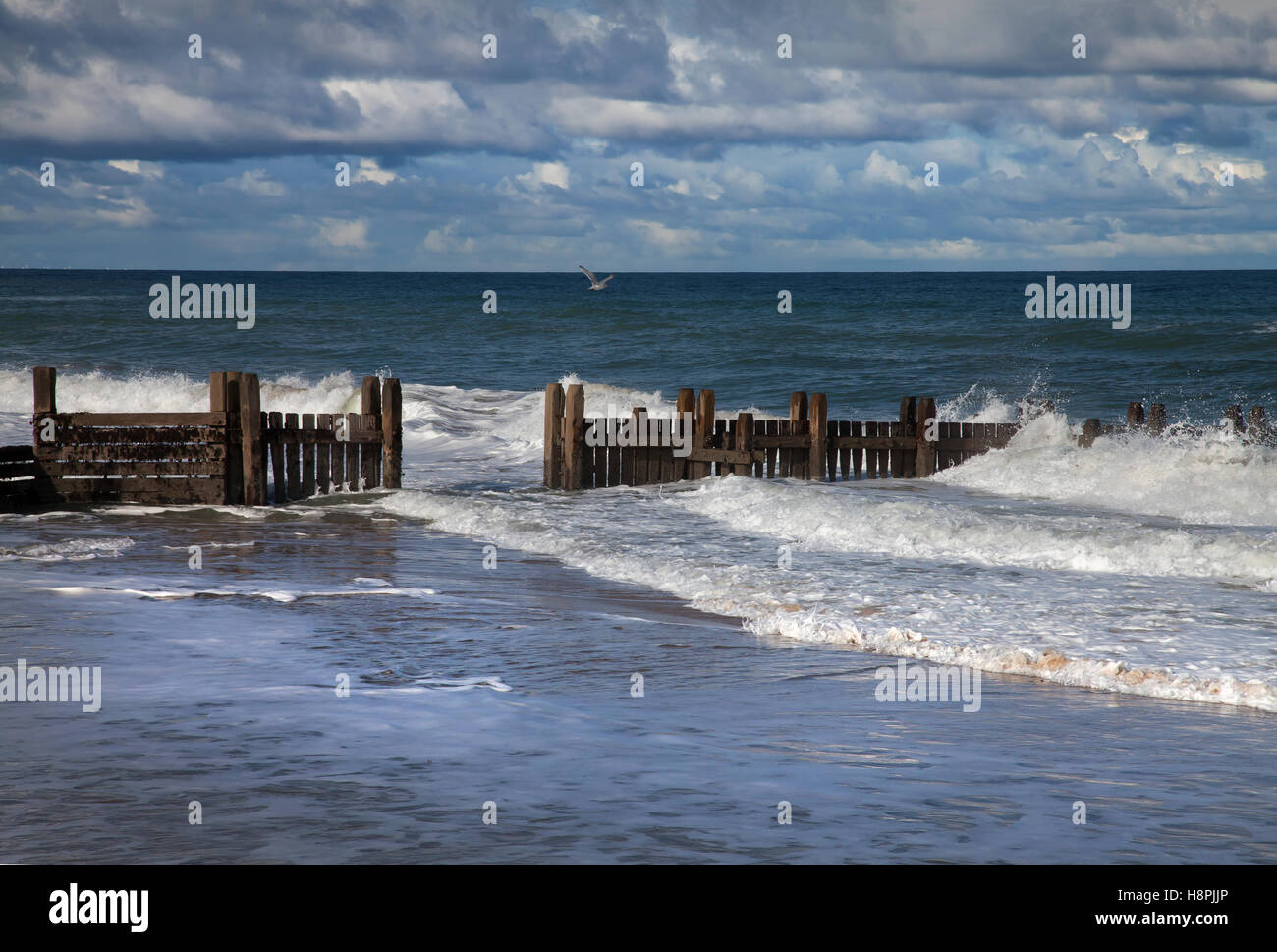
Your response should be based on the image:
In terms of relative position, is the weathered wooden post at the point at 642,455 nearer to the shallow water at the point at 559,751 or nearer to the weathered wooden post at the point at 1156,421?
the weathered wooden post at the point at 1156,421

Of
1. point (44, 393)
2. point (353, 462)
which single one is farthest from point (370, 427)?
point (44, 393)

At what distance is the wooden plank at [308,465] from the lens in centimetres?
1742

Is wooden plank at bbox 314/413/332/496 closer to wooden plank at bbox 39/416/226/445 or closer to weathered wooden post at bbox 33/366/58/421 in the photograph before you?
wooden plank at bbox 39/416/226/445

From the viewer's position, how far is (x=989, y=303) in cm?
7769

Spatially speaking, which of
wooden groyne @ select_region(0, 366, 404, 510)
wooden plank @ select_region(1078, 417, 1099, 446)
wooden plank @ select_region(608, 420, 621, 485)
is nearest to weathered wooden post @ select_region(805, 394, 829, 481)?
wooden plank @ select_region(608, 420, 621, 485)

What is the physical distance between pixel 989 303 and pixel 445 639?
2885 inches

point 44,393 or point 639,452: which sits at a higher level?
point 44,393

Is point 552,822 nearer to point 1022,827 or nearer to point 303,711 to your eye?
point 1022,827

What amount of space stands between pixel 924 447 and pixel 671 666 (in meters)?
12.4

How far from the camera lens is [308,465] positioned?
1747cm

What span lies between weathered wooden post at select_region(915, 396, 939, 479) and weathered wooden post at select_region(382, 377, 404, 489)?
801cm

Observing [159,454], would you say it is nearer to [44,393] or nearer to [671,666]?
[44,393]
